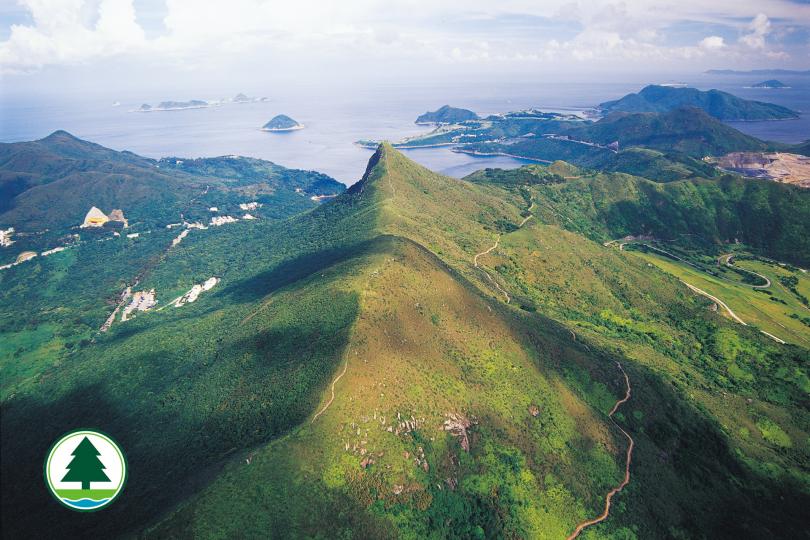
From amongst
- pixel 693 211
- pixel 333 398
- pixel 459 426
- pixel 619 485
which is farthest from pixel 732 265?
pixel 333 398

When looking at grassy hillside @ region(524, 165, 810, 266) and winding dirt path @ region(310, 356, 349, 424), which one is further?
grassy hillside @ region(524, 165, 810, 266)

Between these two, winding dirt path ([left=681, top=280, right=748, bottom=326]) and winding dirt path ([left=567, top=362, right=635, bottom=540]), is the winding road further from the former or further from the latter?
winding dirt path ([left=567, top=362, right=635, bottom=540])

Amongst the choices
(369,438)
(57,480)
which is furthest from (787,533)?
(57,480)

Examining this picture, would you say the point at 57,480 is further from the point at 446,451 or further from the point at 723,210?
the point at 723,210

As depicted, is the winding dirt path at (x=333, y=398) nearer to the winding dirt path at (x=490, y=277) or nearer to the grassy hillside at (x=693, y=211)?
the winding dirt path at (x=490, y=277)

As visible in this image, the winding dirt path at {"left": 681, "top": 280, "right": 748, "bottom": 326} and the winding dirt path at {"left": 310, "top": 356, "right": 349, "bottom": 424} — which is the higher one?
the winding dirt path at {"left": 310, "top": 356, "right": 349, "bottom": 424}

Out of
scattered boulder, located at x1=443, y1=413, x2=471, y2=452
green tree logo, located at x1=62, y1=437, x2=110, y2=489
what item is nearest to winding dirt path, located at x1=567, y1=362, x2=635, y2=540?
scattered boulder, located at x1=443, y1=413, x2=471, y2=452

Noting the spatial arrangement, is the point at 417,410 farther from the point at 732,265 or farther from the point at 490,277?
the point at 732,265
